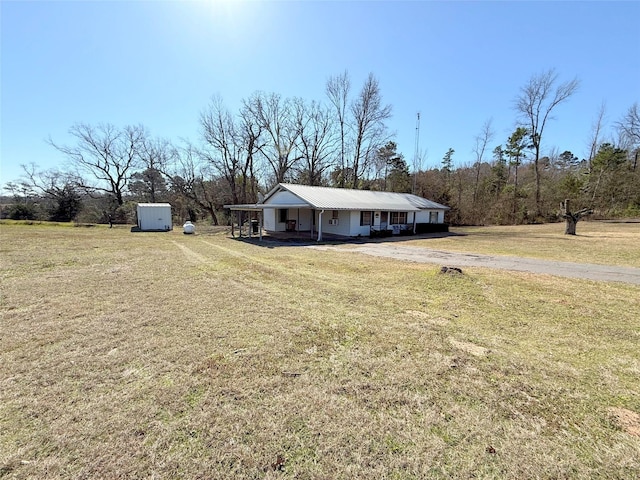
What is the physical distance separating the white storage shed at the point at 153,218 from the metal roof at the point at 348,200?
9.14 metres

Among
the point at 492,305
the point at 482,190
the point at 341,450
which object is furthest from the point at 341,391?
the point at 482,190

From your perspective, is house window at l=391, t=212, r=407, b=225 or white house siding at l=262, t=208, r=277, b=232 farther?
house window at l=391, t=212, r=407, b=225

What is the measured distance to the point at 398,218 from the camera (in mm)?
21797

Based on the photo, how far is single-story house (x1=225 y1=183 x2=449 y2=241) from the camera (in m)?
17.6

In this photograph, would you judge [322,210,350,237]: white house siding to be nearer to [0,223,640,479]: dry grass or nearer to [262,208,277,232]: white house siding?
[262,208,277,232]: white house siding

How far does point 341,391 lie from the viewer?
2791 mm

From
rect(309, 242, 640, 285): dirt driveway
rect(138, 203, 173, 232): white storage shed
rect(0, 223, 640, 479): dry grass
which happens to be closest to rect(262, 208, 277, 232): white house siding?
rect(138, 203, 173, 232): white storage shed

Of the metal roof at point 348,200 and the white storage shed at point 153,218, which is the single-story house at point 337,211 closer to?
the metal roof at point 348,200

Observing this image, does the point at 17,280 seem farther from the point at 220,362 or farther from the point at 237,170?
the point at 237,170

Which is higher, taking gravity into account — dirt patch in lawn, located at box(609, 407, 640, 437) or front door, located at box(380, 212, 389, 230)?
front door, located at box(380, 212, 389, 230)

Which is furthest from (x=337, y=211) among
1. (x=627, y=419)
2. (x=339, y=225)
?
(x=627, y=419)

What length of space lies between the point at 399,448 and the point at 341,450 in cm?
43

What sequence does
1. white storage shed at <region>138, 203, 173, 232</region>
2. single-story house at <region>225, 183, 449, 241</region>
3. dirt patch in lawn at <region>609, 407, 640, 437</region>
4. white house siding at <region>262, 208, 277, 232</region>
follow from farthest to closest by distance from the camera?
white storage shed at <region>138, 203, 173, 232</region> < white house siding at <region>262, 208, 277, 232</region> < single-story house at <region>225, 183, 449, 241</region> < dirt patch in lawn at <region>609, 407, 640, 437</region>

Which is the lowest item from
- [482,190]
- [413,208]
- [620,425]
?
[620,425]
